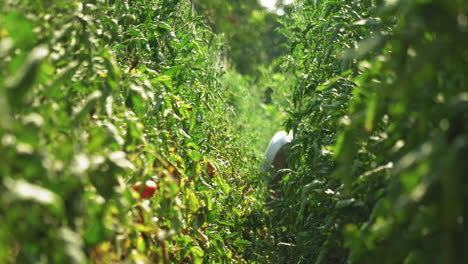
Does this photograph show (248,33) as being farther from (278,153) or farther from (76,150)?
(76,150)

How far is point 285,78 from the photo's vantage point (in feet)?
17.4

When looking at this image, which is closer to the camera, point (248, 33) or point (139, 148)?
point (139, 148)

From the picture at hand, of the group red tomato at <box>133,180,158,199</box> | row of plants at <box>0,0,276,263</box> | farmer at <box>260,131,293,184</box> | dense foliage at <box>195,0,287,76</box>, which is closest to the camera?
row of plants at <box>0,0,276,263</box>

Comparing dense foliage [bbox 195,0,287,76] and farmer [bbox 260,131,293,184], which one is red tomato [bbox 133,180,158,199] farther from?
dense foliage [bbox 195,0,287,76]

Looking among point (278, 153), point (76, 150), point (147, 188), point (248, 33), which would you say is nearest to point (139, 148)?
point (147, 188)

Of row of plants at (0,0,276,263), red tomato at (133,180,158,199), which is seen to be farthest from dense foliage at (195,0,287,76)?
red tomato at (133,180,158,199)

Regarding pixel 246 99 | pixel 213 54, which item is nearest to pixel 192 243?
pixel 213 54

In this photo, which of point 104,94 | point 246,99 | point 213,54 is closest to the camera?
point 104,94

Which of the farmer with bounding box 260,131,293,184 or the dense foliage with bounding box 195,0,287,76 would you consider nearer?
the farmer with bounding box 260,131,293,184

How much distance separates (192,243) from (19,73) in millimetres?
791

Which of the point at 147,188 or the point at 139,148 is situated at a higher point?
the point at 139,148

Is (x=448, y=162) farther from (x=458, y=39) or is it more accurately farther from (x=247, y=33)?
(x=247, y=33)

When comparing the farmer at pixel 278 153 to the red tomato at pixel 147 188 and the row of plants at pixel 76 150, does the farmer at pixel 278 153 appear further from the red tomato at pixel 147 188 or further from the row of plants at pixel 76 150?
the red tomato at pixel 147 188

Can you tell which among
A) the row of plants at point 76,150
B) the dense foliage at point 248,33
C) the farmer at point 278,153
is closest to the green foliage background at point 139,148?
the row of plants at point 76,150
